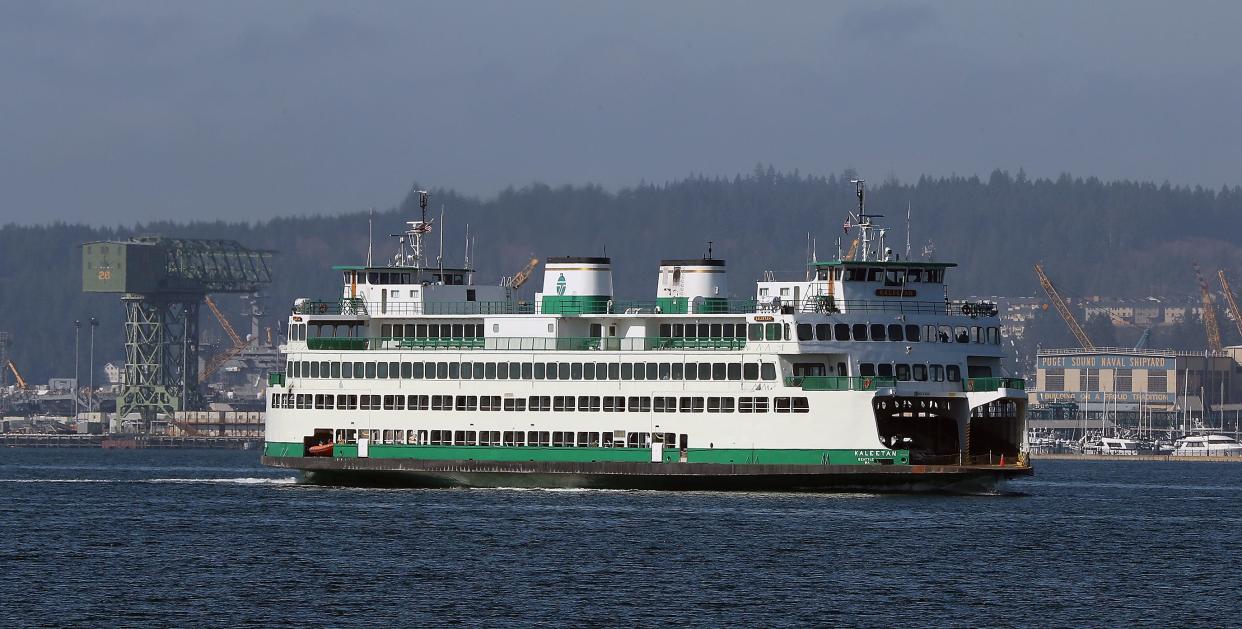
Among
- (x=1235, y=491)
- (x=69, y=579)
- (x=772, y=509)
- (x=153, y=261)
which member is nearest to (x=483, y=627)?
(x=69, y=579)

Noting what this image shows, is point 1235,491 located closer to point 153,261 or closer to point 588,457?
point 588,457

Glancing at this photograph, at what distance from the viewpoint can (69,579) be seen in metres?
49.9

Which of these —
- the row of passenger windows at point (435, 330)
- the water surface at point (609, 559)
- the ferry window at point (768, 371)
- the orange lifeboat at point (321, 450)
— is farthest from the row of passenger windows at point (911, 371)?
the orange lifeboat at point (321, 450)

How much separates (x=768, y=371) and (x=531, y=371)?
9.37 meters

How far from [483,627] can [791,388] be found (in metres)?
29.9

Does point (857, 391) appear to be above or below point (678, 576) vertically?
above

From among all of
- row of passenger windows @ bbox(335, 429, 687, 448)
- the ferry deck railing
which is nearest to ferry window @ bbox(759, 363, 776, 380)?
the ferry deck railing

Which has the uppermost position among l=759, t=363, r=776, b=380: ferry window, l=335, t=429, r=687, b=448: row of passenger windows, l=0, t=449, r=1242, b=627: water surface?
l=759, t=363, r=776, b=380: ferry window

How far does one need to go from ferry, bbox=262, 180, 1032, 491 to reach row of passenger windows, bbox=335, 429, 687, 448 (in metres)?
0.07

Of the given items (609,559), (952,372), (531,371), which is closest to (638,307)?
(531,371)

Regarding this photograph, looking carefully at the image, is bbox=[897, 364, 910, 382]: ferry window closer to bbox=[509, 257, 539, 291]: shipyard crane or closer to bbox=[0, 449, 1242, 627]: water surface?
bbox=[0, 449, 1242, 627]: water surface

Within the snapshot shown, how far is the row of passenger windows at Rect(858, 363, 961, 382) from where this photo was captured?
71.2 metres

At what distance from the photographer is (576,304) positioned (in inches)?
3041

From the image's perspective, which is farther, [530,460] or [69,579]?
[530,460]
